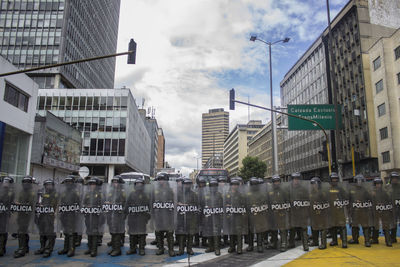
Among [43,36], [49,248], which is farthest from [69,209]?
[43,36]

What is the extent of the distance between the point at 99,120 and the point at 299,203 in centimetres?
4109

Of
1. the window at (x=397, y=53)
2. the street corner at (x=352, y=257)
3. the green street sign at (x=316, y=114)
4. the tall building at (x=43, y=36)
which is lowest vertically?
the street corner at (x=352, y=257)

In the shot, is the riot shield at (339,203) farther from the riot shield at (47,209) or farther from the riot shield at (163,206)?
the riot shield at (47,209)

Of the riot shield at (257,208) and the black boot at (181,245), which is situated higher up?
the riot shield at (257,208)

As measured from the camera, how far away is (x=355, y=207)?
33.2ft

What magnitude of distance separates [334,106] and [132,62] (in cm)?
1432

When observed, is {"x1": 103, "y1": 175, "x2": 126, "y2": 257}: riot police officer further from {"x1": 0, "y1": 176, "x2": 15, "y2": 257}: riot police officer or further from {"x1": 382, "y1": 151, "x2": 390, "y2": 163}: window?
{"x1": 382, "y1": 151, "x2": 390, "y2": 163}: window

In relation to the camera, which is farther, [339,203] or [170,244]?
[339,203]

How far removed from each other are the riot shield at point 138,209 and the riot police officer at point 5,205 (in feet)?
10.7

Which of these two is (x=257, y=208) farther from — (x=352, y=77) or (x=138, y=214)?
(x=352, y=77)

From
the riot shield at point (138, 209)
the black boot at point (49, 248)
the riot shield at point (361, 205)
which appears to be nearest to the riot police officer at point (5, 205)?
the black boot at point (49, 248)

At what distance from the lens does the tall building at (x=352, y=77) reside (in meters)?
42.1

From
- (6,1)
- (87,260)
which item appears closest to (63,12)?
(6,1)

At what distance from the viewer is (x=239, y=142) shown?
439ft
